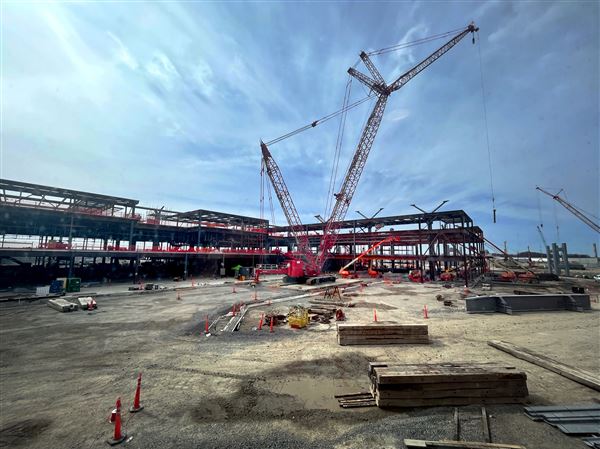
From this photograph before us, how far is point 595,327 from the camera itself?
14.4 m

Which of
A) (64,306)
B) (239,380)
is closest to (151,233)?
(64,306)

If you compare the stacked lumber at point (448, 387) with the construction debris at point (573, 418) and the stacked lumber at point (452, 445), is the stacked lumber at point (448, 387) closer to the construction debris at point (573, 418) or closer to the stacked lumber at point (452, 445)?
the construction debris at point (573, 418)

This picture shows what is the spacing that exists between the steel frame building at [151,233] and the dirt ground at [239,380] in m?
22.2

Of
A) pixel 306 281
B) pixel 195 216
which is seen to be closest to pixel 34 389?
pixel 306 281

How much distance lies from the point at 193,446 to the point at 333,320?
11.8 meters

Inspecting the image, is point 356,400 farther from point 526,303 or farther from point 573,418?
point 526,303

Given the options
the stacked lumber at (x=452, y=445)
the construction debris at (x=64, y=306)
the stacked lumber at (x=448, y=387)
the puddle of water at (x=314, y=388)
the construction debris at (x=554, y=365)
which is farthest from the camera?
the construction debris at (x=64, y=306)

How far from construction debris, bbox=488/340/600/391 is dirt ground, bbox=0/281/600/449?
0.23 metres

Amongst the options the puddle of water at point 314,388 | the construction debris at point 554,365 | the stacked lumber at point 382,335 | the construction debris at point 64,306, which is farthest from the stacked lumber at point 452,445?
the construction debris at point 64,306

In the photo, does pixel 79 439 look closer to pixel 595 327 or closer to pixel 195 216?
pixel 595 327

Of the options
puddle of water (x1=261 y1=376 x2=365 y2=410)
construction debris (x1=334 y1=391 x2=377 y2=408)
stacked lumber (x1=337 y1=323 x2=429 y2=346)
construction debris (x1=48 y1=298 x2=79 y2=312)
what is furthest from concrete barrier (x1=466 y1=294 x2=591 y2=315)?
construction debris (x1=48 y1=298 x2=79 y2=312)

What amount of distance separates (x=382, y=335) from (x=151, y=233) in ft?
174

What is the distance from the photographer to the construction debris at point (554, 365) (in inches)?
308

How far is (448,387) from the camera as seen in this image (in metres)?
6.88
